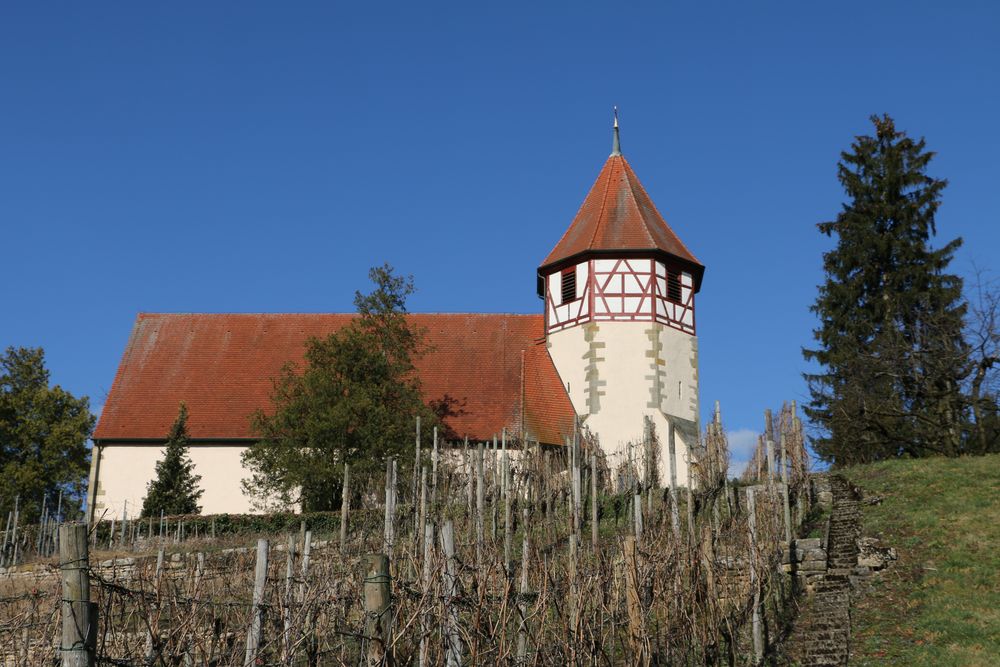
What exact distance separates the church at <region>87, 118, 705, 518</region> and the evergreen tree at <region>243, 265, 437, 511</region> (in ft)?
7.46

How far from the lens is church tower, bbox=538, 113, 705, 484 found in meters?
28.6

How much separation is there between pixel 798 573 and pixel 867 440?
15001mm

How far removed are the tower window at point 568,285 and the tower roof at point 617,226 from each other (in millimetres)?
326

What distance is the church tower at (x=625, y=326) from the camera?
28.6 metres

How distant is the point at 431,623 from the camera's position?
788 cm

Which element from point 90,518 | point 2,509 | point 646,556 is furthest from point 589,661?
point 2,509

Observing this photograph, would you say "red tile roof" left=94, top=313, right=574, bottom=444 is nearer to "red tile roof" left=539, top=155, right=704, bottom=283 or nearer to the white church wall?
the white church wall

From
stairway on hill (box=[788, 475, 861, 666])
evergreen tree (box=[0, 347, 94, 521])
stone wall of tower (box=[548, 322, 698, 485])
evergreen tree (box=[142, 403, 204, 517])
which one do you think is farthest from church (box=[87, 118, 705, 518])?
stairway on hill (box=[788, 475, 861, 666])

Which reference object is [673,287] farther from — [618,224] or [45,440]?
[45,440]

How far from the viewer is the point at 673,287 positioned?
98.7 ft

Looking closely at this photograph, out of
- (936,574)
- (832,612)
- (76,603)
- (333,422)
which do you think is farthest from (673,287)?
(76,603)

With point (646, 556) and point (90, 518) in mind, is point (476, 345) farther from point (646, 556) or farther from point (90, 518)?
point (646, 556)

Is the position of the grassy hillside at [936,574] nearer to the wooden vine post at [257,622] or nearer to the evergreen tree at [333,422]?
the wooden vine post at [257,622]

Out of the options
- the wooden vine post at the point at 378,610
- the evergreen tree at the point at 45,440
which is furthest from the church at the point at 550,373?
the wooden vine post at the point at 378,610
